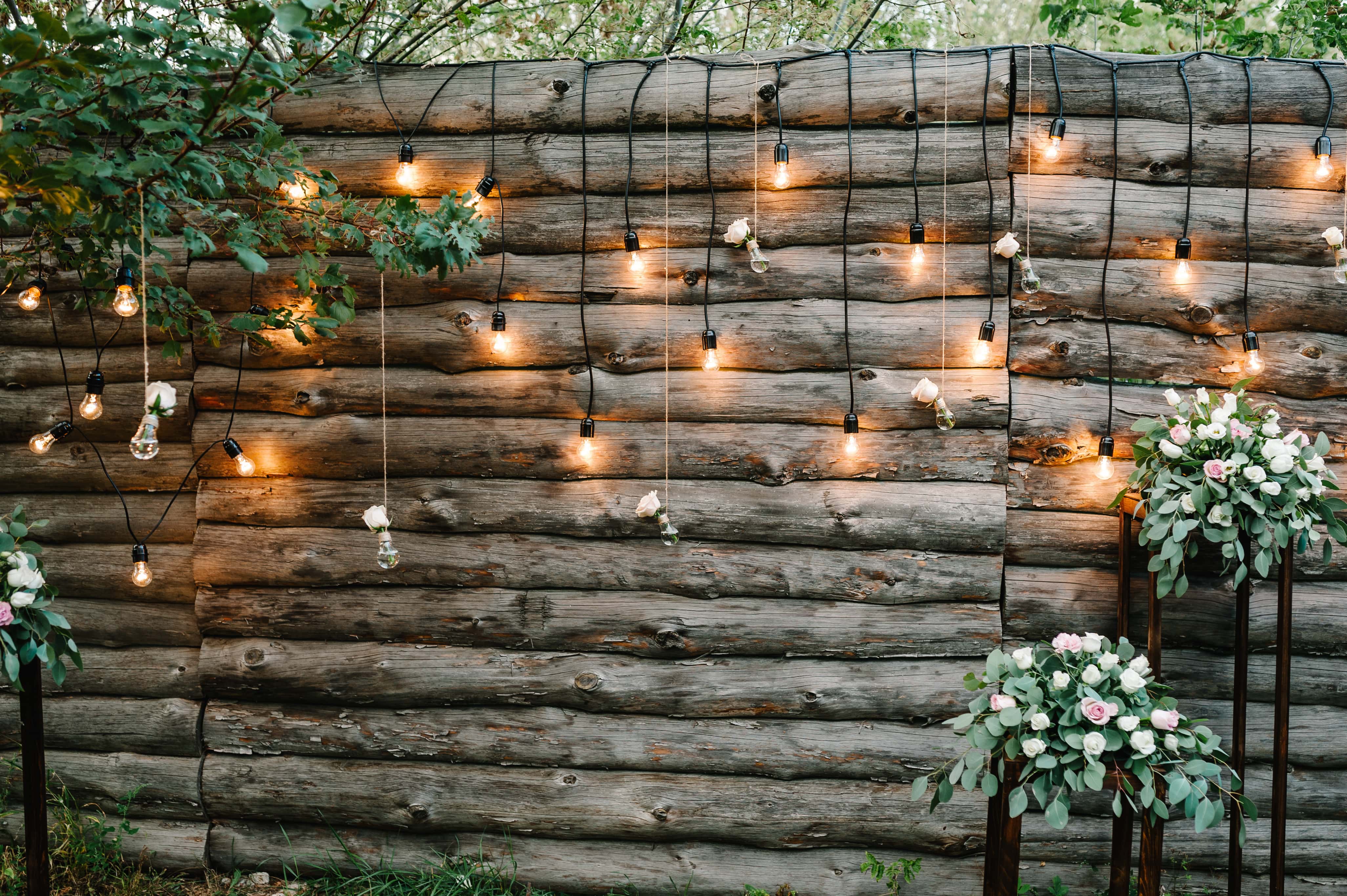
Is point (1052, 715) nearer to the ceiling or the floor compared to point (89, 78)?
nearer to the floor

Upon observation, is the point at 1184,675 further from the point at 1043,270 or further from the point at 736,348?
the point at 736,348

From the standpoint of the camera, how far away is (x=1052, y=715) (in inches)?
92.2

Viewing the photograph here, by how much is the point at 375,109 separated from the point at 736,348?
1.84 meters

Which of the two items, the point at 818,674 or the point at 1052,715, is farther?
the point at 818,674

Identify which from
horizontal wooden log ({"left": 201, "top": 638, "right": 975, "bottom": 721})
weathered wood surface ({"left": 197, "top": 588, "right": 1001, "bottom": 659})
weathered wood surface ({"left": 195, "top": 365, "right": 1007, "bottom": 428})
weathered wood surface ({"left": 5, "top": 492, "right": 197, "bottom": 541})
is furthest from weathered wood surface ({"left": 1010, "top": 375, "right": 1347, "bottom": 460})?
weathered wood surface ({"left": 5, "top": 492, "right": 197, "bottom": 541})

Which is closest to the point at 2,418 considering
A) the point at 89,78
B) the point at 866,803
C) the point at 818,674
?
the point at 89,78

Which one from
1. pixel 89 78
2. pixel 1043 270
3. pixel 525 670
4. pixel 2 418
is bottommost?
pixel 525 670

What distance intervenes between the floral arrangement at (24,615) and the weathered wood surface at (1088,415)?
3438 millimetres

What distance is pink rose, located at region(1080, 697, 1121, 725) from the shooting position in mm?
2246

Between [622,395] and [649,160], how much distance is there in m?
0.98

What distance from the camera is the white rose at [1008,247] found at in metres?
2.89

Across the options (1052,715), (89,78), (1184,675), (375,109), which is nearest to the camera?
(1052,715)

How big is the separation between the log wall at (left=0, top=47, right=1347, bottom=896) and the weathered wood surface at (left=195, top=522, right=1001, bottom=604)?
1 centimetres

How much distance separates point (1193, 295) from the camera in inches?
120
